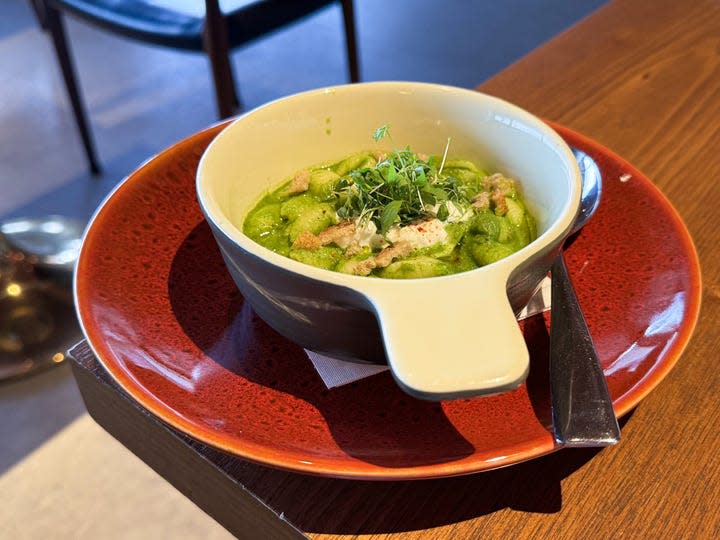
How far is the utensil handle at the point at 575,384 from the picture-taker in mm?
487

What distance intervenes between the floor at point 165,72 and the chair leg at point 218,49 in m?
0.57

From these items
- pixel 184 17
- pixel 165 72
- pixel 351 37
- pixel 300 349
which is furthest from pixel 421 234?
pixel 165 72

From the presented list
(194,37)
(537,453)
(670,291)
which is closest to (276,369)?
(537,453)

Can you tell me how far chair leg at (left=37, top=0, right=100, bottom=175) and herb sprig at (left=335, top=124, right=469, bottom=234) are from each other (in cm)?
150

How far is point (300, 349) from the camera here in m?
0.61

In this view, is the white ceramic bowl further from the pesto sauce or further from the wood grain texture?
the wood grain texture

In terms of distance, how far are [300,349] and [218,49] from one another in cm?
117

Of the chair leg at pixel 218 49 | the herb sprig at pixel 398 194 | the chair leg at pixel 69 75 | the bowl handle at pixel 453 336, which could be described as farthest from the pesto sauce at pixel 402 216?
the chair leg at pixel 69 75

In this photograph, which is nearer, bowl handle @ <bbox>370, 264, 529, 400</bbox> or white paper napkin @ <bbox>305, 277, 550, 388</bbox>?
bowl handle @ <bbox>370, 264, 529, 400</bbox>

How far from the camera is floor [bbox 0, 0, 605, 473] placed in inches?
86.6

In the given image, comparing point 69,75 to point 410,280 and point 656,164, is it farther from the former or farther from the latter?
point 410,280

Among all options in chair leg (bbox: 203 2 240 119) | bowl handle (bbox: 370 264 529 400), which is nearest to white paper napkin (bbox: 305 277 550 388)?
bowl handle (bbox: 370 264 529 400)

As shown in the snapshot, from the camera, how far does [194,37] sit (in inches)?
63.7

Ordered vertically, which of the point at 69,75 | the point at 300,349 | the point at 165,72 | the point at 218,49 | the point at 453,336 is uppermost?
the point at 453,336
